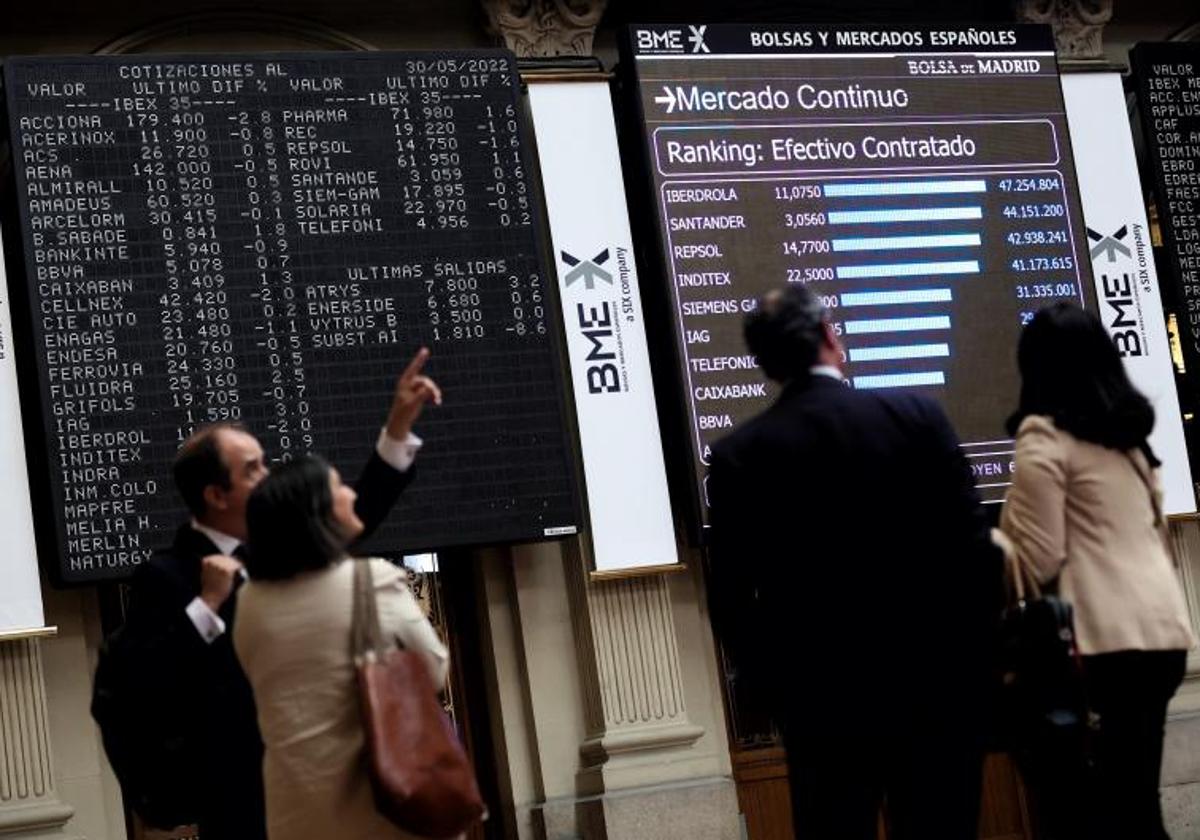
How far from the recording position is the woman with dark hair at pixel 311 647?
4.12m

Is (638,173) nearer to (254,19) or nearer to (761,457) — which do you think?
(254,19)

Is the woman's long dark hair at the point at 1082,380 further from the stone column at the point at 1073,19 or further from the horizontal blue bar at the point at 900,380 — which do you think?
the stone column at the point at 1073,19

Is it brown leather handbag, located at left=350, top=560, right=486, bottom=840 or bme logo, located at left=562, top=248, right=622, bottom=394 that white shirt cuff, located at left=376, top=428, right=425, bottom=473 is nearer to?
brown leather handbag, located at left=350, top=560, right=486, bottom=840

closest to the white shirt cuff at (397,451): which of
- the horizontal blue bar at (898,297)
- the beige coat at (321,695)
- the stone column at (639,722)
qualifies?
the beige coat at (321,695)

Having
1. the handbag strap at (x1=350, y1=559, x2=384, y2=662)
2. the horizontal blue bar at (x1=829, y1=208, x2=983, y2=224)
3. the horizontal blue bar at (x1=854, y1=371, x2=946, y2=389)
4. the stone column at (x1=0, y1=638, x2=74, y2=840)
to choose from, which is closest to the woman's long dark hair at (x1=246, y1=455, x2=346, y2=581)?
the handbag strap at (x1=350, y1=559, x2=384, y2=662)

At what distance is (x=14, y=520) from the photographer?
7832mm

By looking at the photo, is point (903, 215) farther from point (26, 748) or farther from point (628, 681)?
point (26, 748)

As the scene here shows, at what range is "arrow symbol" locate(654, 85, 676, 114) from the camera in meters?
8.94

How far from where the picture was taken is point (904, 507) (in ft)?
13.8

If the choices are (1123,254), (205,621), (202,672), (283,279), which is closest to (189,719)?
(202,672)

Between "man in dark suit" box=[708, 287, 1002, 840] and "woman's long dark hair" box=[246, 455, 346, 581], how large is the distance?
82 cm

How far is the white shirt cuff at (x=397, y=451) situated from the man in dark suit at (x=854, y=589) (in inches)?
33.8

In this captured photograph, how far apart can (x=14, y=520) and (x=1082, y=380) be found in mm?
4539

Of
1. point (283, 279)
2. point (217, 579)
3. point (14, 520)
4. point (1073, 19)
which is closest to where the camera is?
point (217, 579)
